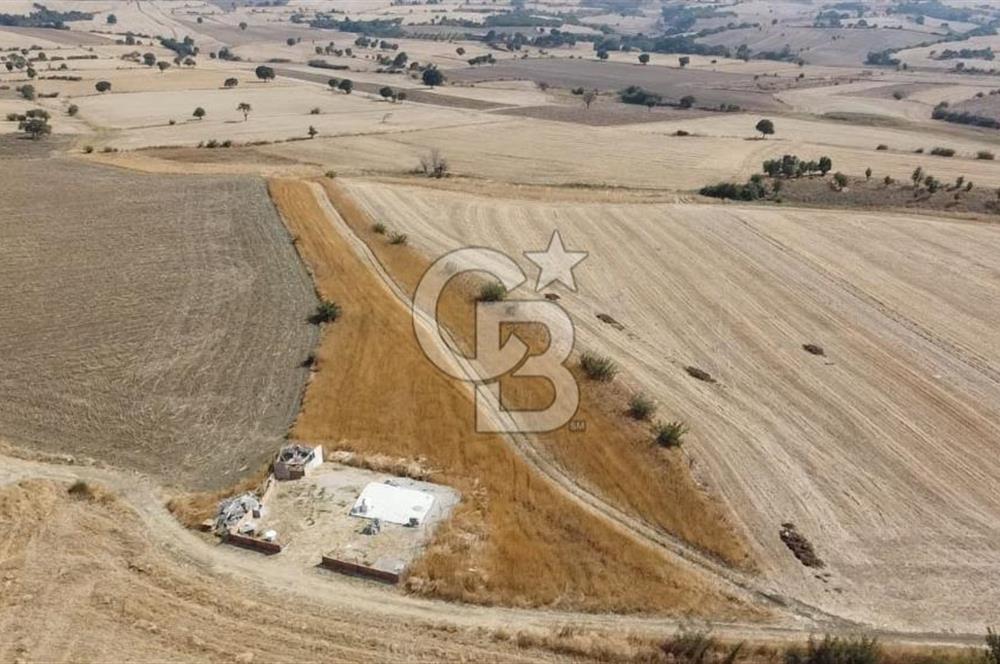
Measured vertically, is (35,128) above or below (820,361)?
above

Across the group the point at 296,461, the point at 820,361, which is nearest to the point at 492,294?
the point at 296,461

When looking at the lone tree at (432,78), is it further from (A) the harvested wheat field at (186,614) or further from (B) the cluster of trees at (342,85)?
(A) the harvested wheat field at (186,614)

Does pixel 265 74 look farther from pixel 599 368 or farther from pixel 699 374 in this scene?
pixel 699 374

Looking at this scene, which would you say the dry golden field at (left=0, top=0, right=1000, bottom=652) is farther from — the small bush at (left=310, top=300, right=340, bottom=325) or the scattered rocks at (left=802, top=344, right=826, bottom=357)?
the small bush at (left=310, top=300, right=340, bottom=325)

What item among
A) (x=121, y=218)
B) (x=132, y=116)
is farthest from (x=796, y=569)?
Result: (x=132, y=116)

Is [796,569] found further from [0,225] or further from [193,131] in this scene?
[193,131]

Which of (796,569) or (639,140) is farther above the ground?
(639,140)
